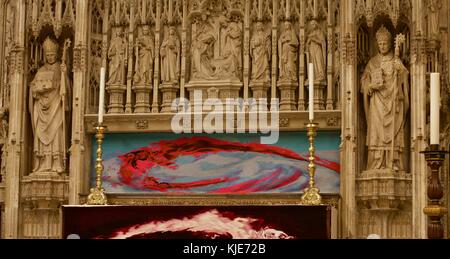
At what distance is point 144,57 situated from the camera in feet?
38.5

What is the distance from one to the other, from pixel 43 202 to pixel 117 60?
7.97 feet

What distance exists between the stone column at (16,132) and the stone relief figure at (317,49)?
4432 millimetres

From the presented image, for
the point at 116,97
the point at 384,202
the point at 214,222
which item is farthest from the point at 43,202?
the point at 384,202

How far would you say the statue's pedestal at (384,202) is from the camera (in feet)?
34.3

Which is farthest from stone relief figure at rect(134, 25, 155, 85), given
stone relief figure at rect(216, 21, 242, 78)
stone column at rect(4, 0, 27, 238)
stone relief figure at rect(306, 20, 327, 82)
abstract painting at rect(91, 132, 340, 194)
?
stone relief figure at rect(306, 20, 327, 82)

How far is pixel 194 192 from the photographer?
441 inches

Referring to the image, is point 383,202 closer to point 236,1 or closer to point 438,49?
point 438,49

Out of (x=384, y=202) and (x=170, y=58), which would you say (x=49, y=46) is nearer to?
(x=170, y=58)

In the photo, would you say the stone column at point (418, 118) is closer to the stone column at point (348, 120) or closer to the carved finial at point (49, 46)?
the stone column at point (348, 120)

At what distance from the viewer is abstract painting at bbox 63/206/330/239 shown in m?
8.38

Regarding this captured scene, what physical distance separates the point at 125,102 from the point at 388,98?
399cm

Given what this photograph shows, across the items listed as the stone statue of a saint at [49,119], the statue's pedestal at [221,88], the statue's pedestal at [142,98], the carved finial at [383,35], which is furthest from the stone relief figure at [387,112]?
the stone statue of a saint at [49,119]
